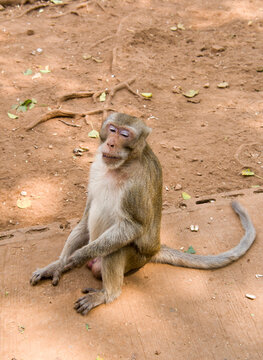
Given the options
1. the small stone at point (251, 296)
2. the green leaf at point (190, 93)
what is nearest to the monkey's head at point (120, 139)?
the small stone at point (251, 296)

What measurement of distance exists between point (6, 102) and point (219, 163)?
3.60 metres

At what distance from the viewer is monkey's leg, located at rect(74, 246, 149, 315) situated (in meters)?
3.75

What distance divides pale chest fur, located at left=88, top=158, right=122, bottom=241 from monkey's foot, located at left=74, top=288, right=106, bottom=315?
51 centimetres

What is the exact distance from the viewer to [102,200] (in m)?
3.82

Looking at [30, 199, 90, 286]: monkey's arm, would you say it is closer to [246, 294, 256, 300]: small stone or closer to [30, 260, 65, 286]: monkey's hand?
[30, 260, 65, 286]: monkey's hand

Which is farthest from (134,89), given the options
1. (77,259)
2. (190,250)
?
(77,259)

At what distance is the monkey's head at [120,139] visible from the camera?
353 cm

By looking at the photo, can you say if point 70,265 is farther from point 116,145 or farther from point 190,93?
point 190,93

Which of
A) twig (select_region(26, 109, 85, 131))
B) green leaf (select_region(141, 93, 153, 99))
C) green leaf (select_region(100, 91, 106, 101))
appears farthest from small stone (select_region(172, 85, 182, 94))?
twig (select_region(26, 109, 85, 131))

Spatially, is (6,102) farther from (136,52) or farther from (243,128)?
(243,128)

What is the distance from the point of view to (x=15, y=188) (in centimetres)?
543

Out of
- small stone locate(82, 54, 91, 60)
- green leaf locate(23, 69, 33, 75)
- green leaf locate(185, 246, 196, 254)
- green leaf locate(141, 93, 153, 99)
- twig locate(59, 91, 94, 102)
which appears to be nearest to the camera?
green leaf locate(185, 246, 196, 254)

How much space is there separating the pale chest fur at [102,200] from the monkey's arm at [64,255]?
24cm

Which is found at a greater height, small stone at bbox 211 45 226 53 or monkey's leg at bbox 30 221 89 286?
monkey's leg at bbox 30 221 89 286
